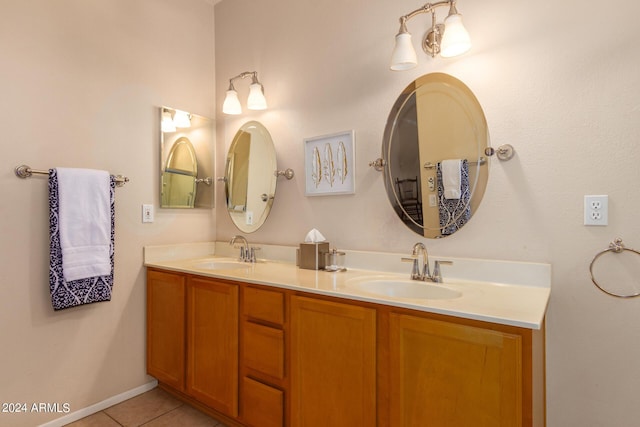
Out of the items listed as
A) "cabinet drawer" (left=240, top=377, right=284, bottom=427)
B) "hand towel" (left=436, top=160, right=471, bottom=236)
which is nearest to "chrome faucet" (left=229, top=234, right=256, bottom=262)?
"cabinet drawer" (left=240, top=377, right=284, bottom=427)

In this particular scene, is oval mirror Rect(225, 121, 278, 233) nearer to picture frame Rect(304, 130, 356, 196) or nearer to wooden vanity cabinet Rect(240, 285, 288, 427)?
picture frame Rect(304, 130, 356, 196)

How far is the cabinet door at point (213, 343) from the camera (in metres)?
1.66

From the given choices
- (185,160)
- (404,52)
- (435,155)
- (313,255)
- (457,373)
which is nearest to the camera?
(457,373)

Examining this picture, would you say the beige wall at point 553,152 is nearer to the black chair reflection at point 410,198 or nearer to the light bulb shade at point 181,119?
the black chair reflection at point 410,198

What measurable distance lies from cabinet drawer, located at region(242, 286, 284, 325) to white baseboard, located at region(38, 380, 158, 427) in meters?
1.13

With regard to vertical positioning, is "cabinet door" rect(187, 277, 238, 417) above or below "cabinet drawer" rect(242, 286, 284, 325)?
below

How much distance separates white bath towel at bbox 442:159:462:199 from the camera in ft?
5.15

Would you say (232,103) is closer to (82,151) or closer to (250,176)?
(250,176)

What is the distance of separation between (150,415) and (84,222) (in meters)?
1.13

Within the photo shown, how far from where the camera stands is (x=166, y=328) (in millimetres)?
2043

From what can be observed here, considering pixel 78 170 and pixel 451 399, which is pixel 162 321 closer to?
pixel 78 170

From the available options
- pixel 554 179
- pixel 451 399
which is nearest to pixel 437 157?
pixel 554 179

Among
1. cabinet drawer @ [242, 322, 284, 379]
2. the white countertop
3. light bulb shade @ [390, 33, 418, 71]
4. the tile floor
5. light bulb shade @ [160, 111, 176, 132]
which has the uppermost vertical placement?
light bulb shade @ [390, 33, 418, 71]

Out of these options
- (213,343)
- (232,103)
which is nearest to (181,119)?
(232,103)
